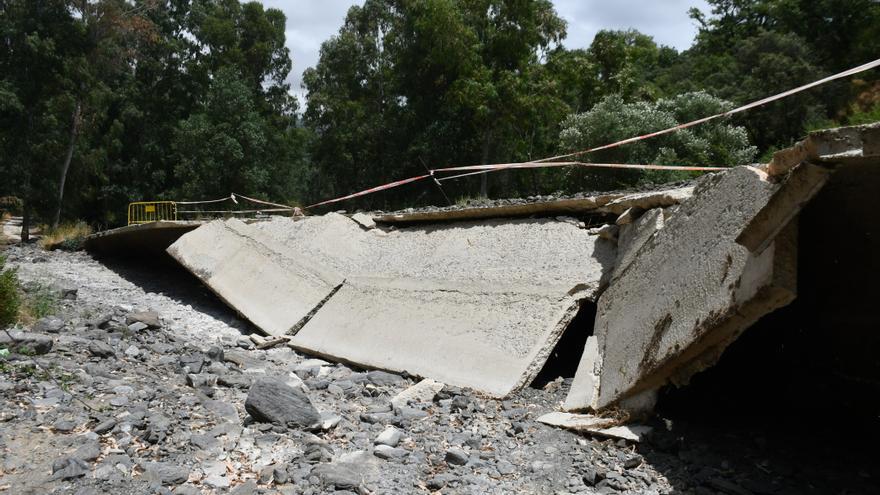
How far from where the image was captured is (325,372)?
18.8 ft

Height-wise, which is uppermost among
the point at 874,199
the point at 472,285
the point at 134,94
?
the point at 134,94

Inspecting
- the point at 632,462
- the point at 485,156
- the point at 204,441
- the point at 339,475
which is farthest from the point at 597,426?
the point at 485,156

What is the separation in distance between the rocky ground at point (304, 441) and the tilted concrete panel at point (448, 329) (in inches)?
8.2

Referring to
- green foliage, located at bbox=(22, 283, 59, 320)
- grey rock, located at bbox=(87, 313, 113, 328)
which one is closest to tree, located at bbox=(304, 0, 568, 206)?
green foliage, located at bbox=(22, 283, 59, 320)

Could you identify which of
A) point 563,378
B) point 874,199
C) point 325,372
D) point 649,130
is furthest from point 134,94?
point 874,199

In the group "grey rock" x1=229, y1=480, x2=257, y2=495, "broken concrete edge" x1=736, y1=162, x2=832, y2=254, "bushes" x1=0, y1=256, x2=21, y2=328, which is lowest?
"grey rock" x1=229, y1=480, x2=257, y2=495

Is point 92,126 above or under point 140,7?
under

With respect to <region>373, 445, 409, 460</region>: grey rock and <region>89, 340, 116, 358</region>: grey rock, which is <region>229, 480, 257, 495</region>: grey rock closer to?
<region>373, 445, 409, 460</region>: grey rock

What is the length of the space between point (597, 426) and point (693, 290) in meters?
0.97

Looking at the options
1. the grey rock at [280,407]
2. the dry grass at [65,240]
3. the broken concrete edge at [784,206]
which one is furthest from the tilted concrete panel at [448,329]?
the dry grass at [65,240]

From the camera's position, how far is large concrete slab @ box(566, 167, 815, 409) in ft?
9.97

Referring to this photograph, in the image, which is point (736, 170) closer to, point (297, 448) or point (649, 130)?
point (297, 448)

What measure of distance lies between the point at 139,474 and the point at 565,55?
19.8 m

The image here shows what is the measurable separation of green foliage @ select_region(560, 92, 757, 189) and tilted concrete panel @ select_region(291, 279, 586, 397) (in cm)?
920
